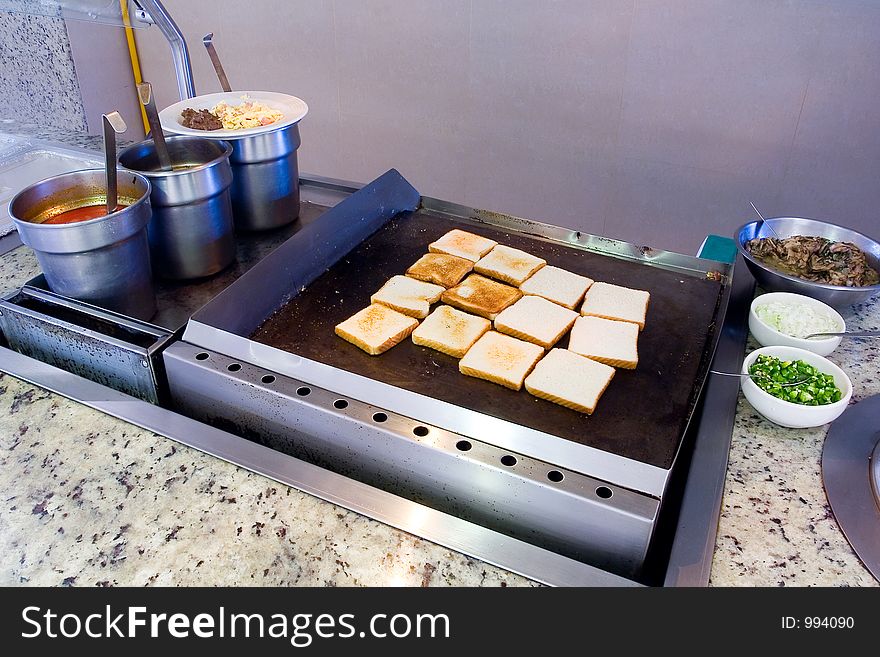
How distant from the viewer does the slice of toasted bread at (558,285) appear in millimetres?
1633

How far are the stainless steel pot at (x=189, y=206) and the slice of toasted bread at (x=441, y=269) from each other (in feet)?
1.53

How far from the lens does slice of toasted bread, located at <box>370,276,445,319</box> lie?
156cm

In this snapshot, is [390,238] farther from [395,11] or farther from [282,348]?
[395,11]

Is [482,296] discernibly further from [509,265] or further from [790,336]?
[790,336]

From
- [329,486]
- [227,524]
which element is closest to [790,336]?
[329,486]

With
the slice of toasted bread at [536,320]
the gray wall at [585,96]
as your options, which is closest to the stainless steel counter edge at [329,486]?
the slice of toasted bread at [536,320]

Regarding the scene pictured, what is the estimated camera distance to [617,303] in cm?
158

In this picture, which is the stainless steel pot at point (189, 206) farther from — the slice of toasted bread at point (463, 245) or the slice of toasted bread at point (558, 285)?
the slice of toasted bread at point (558, 285)

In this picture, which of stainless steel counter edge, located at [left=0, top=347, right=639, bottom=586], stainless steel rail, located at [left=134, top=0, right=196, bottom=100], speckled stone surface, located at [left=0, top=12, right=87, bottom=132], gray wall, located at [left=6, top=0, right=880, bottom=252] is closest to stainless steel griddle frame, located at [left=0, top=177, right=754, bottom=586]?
stainless steel counter edge, located at [left=0, top=347, right=639, bottom=586]

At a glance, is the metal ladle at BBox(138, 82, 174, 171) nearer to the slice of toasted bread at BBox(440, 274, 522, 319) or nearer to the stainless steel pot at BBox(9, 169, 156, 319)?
the stainless steel pot at BBox(9, 169, 156, 319)

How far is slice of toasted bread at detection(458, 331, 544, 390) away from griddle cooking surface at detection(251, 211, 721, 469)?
0.07ft

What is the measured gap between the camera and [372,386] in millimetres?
1219
